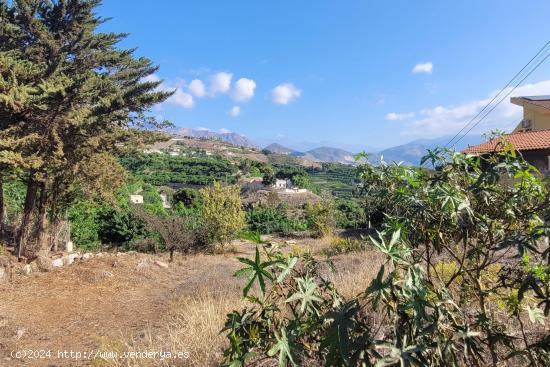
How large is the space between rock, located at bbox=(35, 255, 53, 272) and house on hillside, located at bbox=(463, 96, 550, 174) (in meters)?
13.8

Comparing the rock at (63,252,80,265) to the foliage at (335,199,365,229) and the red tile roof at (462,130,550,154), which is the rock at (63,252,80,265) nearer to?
the red tile roof at (462,130,550,154)

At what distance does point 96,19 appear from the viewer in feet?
38.5

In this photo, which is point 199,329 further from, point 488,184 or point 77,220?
point 77,220

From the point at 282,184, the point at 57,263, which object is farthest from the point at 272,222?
the point at 282,184

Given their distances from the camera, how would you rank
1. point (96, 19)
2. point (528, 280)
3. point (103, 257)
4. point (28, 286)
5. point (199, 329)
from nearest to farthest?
point (528, 280)
point (199, 329)
point (28, 286)
point (103, 257)
point (96, 19)

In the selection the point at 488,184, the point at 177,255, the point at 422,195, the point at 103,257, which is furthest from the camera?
the point at 177,255

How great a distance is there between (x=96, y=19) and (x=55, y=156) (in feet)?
18.5

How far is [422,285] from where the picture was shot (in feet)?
5.09

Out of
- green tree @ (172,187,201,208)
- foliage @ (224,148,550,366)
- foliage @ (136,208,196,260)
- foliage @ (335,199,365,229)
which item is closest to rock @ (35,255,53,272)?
foliage @ (136,208,196,260)

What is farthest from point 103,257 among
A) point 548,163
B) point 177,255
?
point 548,163

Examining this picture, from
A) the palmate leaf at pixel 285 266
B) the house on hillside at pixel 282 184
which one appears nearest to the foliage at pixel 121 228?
the palmate leaf at pixel 285 266

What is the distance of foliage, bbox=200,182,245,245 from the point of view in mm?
14445

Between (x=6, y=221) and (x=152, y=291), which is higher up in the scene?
(x=6, y=221)

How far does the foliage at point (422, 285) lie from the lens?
55.9 inches
